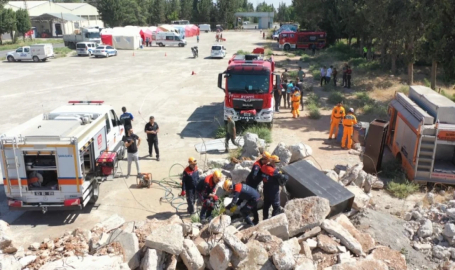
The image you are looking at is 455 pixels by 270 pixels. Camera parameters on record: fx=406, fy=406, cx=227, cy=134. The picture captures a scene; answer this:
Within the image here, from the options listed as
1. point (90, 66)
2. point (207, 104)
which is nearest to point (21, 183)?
point (207, 104)

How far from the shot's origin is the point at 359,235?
311 inches

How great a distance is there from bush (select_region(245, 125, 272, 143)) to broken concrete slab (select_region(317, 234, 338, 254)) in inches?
310

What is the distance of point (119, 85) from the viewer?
28.5 meters

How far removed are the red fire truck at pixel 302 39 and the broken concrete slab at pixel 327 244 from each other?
4688 centimetres

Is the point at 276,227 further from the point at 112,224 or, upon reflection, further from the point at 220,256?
the point at 112,224

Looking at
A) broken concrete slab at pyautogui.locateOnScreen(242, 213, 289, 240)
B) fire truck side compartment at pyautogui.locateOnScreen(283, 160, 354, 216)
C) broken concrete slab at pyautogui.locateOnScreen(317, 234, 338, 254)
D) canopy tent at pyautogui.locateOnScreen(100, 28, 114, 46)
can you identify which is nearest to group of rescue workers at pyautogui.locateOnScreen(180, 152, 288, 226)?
fire truck side compartment at pyautogui.locateOnScreen(283, 160, 354, 216)

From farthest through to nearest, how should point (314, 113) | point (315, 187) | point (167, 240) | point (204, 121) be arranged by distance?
1. point (314, 113)
2. point (204, 121)
3. point (315, 187)
4. point (167, 240)

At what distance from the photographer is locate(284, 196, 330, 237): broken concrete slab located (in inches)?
309

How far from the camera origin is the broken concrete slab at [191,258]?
7117 millimetres

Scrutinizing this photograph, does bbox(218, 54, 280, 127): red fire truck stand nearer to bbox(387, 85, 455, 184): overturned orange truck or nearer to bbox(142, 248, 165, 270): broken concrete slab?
bbox(387, 85, 455, 184): overturned orange truck

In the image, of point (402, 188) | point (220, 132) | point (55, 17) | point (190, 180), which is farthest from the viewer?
point (55, 17)

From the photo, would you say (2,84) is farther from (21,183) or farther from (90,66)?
(21,183)

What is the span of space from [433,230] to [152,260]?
586cm

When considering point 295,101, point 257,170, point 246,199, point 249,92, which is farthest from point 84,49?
point 246,199
